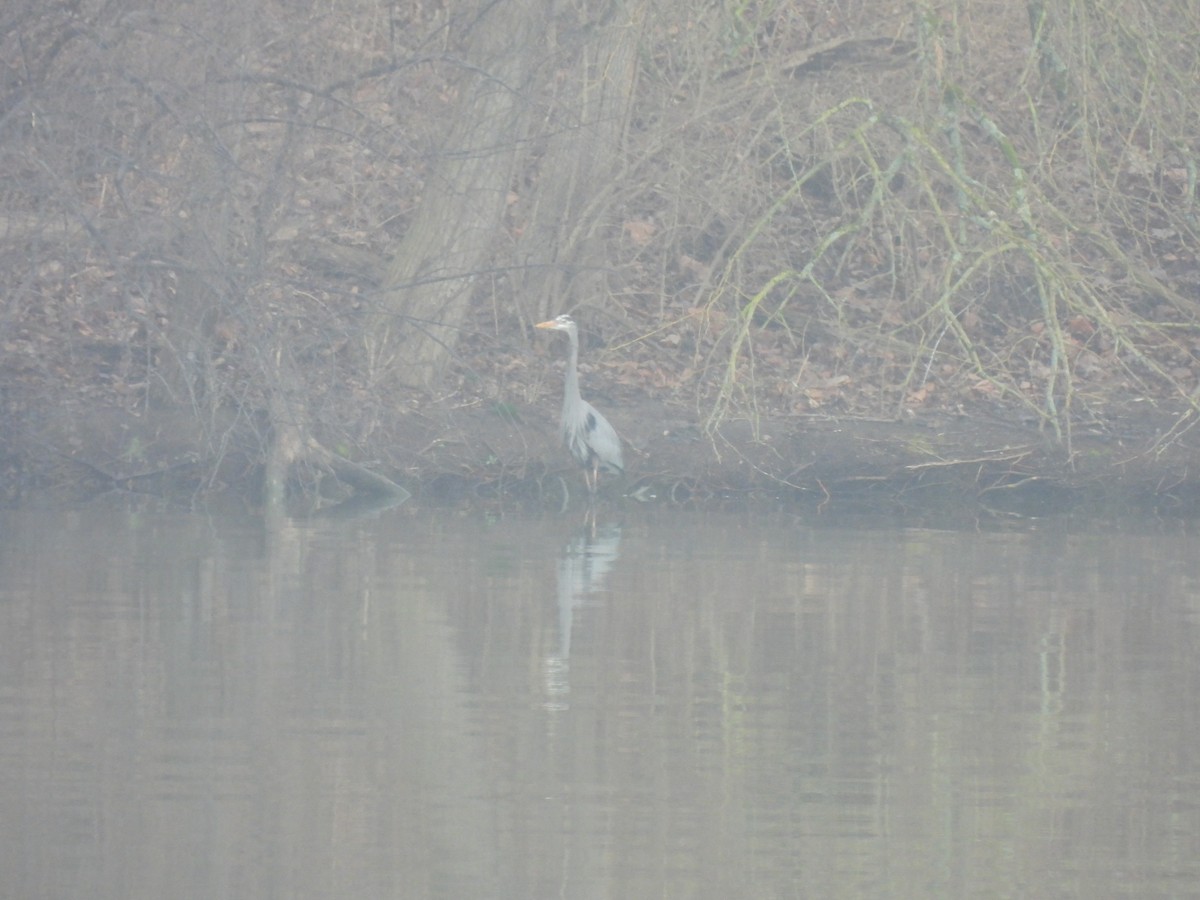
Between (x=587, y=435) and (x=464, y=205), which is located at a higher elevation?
(x=464, y=205)

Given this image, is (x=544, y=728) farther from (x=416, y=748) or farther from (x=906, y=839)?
(x=906, y=839)

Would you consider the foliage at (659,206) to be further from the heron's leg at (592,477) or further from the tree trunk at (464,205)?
the heron's leg at (592,477)

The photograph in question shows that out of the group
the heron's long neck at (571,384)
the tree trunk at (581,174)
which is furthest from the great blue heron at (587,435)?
the tree trunk at (581,174)

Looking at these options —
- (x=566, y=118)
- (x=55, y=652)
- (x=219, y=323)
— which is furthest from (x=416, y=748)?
(x=566, y=118)

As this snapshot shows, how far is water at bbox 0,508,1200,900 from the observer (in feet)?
17.4

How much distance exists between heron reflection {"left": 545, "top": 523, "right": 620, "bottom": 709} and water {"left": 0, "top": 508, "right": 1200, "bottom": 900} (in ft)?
0.16

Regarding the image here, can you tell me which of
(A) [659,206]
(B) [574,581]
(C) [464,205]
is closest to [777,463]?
(C) [464,205]

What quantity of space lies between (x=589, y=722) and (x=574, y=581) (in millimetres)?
3420

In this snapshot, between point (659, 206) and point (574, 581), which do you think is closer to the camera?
point (574, 581)

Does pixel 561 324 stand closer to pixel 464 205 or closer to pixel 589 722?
pixel 464 205

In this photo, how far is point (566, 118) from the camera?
15219 millimetres

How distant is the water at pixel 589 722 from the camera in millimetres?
5305

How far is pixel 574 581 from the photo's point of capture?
10.4 meters

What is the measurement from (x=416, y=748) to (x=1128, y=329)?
41.4 feet
